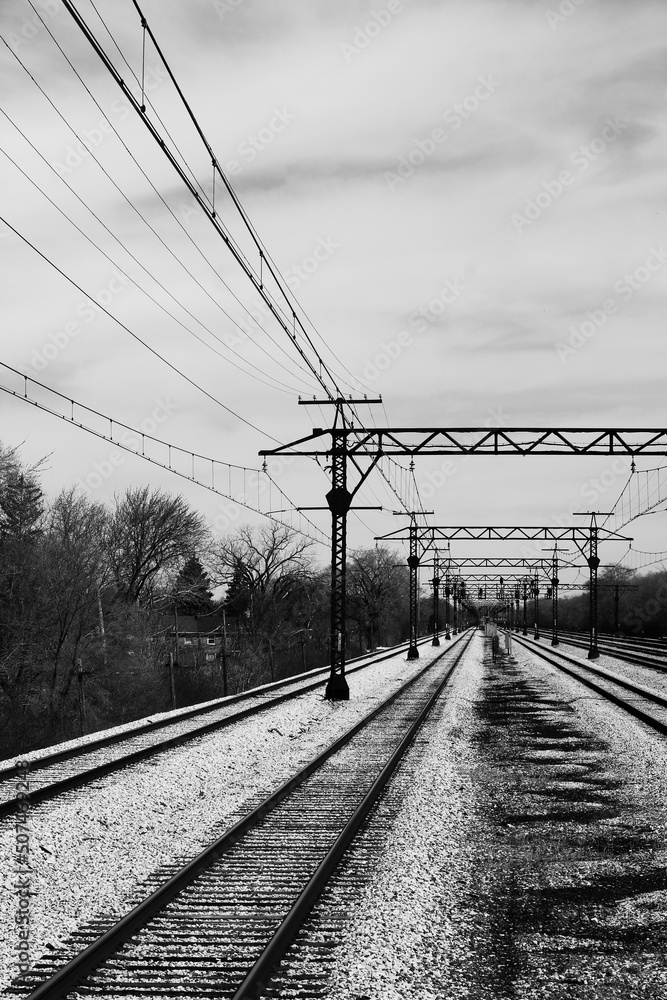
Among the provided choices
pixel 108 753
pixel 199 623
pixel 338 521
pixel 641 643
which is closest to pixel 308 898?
pixel 108 753

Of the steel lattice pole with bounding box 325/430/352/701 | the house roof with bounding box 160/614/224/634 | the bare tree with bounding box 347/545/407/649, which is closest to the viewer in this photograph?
the steel lattice pole with bounding box 325/430/352/701

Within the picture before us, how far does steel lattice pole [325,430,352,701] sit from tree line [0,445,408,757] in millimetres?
4593

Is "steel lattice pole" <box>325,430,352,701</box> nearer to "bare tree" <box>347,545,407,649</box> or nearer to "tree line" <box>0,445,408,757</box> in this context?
"tree line" <box>0,445,408,757</box>

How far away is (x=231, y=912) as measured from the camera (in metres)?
7.69

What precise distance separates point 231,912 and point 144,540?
58.6 m

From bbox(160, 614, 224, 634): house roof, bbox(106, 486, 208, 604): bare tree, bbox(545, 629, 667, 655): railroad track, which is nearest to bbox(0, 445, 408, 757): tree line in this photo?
bbox(106, 486, 208, 604): bare tree

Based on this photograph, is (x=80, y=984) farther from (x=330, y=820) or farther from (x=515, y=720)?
(x=515, y=720)

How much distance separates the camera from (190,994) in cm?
604

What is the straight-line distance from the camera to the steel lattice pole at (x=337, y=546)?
26531 millimetres

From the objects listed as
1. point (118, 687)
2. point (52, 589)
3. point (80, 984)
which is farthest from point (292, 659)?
point (80, 984)

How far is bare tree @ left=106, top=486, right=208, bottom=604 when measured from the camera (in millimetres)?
63062

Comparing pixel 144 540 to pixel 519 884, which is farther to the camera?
pixel 144 540

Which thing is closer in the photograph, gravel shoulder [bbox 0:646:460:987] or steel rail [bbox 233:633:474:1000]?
steel rail [bbox 233:633:474:1000]

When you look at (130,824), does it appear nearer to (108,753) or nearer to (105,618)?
(108,753)
